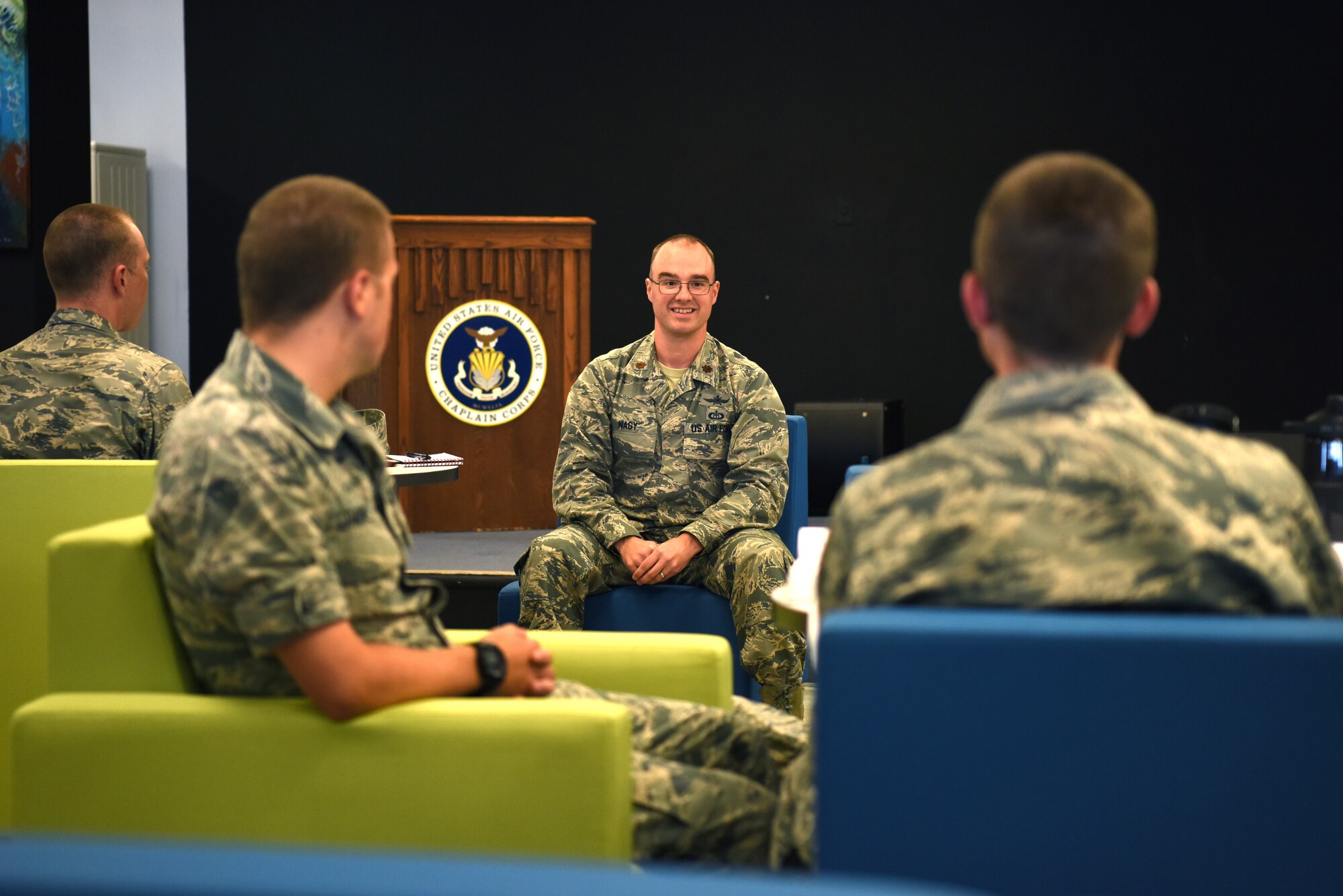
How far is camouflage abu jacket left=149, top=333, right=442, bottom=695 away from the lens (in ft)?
5.17

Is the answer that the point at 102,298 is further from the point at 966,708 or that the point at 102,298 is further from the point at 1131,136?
the point at 1131,136

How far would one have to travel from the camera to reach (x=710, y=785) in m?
1.75

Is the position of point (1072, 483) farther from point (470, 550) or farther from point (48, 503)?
point (470, 550)

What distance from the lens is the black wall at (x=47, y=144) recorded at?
14.7ft

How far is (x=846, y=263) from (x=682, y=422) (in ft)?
15.2

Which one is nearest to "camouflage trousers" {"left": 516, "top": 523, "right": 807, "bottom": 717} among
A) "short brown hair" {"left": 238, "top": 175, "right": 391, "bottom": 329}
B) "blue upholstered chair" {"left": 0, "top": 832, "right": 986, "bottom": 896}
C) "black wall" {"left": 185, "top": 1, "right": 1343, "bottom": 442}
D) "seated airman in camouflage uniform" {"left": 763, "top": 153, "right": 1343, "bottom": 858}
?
"short brown hair" {"left": 238, "top": 175, "right": 391, "bottom": 329}

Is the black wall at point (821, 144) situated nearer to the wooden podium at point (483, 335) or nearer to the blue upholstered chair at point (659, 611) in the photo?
the wooden podium at point (483, 335)

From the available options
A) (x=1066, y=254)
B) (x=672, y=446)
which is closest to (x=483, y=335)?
(x=672, y=446)

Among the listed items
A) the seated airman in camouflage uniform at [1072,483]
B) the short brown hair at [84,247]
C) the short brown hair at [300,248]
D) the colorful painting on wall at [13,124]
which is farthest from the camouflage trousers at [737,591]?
the colorful painting on wall at [13,124]

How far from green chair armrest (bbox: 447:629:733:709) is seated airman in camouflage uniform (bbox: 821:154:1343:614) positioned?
63 centimetres

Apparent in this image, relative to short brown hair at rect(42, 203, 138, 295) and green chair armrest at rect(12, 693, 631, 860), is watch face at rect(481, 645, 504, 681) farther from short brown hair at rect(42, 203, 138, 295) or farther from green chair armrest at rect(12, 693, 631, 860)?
short brown hair at rect(42, 203, 138, 295)

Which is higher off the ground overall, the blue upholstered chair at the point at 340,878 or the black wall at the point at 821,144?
the black wall at the point at 821,144

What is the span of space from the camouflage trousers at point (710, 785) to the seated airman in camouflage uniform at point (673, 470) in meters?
1.37

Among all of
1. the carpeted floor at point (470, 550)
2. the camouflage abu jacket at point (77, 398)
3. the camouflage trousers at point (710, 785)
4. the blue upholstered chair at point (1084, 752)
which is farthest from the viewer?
the carpeted floor at point (470, 550)
